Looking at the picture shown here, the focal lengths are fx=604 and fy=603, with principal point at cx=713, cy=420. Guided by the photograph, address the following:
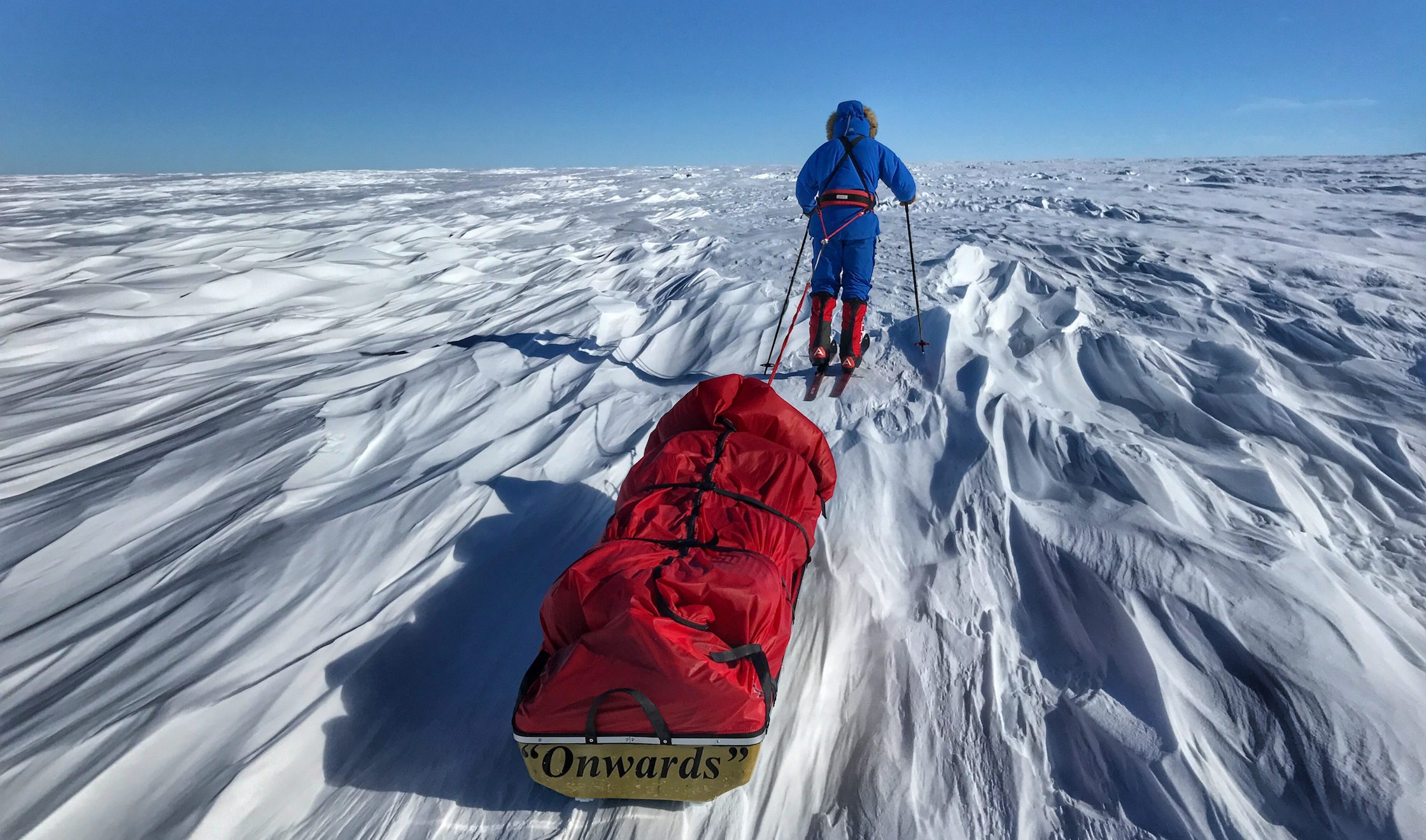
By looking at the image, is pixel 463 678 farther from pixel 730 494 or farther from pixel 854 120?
pixel 854 120

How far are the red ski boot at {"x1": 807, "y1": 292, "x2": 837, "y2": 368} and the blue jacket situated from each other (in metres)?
0.40

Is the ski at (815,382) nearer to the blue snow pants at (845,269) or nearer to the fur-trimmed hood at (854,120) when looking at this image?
the blue snow pants at (845,269)

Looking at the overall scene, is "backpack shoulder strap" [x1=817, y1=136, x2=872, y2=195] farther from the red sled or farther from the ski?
the red sled

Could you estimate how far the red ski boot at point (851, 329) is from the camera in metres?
3.71

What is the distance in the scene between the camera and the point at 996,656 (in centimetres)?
179

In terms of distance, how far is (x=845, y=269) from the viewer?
3787 mm

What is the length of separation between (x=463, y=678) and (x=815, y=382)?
99.4 inches

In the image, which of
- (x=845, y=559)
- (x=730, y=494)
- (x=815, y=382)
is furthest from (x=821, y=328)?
(x=730, y=494)

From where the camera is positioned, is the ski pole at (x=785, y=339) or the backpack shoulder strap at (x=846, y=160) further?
the backpack shoulder strap at (x=846, y=160)

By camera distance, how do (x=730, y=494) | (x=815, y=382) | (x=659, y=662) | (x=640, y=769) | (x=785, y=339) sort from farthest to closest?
(x=785, y=339), (x=815, y=382), (x=730, y=494), (x=640, y=769), (x=659, y=662)

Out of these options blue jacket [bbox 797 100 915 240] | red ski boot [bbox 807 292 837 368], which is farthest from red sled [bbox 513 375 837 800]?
blue jacket [bbox 797 100 915 240]

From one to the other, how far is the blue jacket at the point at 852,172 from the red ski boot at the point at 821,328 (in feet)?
1.31

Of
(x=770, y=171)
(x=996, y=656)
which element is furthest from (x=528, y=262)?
(x=770, y=171)

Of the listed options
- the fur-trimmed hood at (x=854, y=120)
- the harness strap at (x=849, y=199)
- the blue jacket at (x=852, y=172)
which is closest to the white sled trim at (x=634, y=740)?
the blue jacket at (x=852, y=172)
